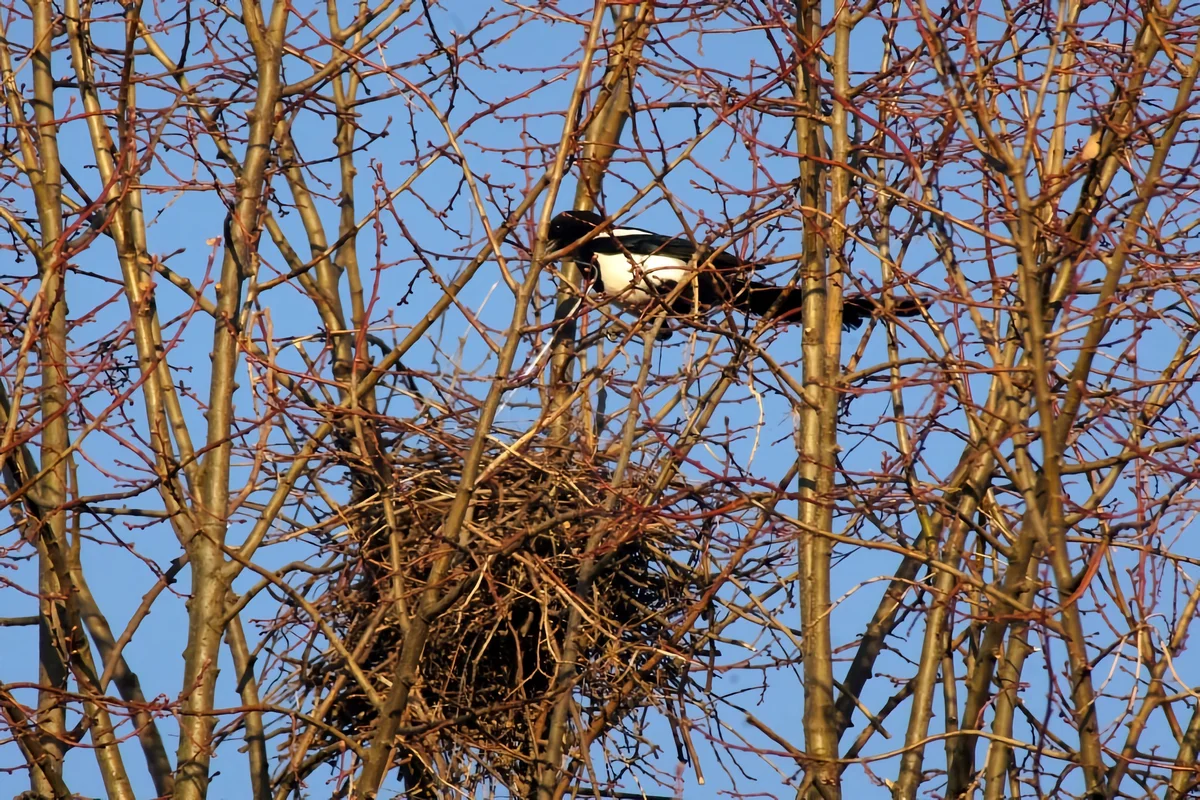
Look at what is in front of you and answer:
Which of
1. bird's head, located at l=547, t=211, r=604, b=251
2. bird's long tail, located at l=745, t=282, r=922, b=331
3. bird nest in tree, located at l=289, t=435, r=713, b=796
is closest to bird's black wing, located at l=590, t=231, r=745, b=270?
bird's head, located at l=547, t=211, r=604, b=251

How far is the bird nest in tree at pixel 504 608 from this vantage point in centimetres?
445

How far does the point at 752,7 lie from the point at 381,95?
165 cm

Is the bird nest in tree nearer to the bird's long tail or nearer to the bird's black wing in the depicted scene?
A: the bird's long tail

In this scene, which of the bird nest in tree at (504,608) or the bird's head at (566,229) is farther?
the bird's head at (566,229)

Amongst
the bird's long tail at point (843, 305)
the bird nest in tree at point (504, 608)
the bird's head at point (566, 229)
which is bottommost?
the bird nest in tree at point (504, 608)

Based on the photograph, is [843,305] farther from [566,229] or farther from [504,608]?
[566,229]

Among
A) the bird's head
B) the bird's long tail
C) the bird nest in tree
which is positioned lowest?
the bird nest in tree

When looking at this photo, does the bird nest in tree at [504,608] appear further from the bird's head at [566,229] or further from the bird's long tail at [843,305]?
the bird's head at [566,229]

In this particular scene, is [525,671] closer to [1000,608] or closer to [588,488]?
[588,488]

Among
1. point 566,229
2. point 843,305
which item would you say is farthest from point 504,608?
point 566,229

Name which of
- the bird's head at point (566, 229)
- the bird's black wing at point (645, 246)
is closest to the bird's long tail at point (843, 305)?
the bird's black wing at point (645, 246)

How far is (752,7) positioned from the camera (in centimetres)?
433

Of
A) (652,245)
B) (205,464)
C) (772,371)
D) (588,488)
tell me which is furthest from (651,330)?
(652,245)

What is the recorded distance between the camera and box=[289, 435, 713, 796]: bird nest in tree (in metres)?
4.45
